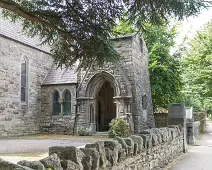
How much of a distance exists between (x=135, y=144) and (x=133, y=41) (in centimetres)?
1133

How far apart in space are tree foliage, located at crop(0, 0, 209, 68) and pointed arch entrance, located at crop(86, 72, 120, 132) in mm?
7556

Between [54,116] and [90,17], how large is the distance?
429 inches

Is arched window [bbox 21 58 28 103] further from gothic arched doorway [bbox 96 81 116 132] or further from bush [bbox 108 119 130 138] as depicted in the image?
bush [bbox 108 119 130 138]

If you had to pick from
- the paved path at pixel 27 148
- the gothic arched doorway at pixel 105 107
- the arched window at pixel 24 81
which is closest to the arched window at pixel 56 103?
the arched window at pixel 24 81

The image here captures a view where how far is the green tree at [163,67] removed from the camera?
67.9 ft

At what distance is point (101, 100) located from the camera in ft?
64.9

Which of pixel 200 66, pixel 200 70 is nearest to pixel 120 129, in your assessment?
pixel 200 70

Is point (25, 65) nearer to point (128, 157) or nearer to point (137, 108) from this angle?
point (137, 108)

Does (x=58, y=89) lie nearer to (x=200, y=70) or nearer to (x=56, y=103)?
(x=56, y=103)

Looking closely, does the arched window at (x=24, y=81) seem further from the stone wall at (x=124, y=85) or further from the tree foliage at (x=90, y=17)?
the tree foliage at (x=90, y=17)

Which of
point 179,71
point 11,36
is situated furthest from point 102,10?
point 179,71

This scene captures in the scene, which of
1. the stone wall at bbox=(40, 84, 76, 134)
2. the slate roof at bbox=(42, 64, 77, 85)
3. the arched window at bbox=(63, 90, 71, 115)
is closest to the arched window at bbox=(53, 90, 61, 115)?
the stone wall at bbox=(40, 84, 76, 134)

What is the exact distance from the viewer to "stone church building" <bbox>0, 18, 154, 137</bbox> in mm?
14969

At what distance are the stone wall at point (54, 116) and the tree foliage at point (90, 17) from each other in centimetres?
866
